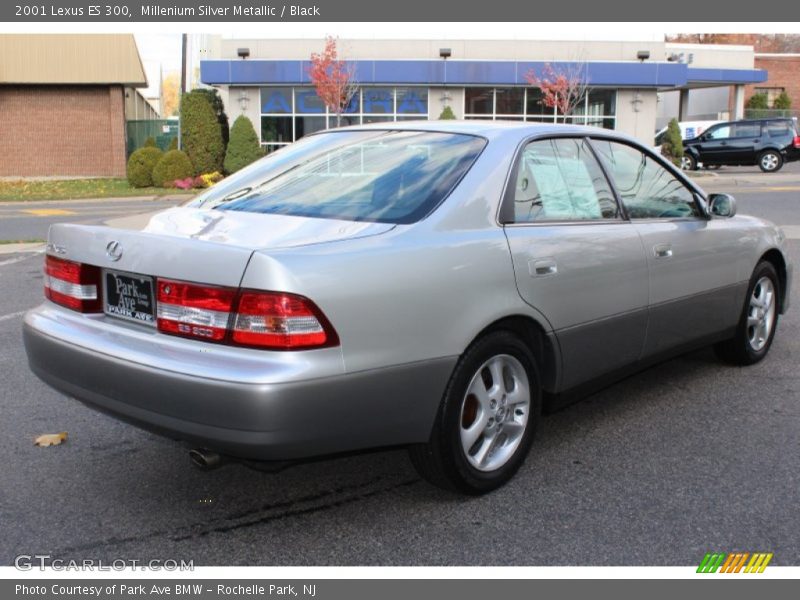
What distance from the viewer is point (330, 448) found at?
303cm

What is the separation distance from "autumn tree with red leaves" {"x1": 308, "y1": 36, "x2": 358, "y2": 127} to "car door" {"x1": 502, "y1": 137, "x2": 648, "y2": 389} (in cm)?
2382

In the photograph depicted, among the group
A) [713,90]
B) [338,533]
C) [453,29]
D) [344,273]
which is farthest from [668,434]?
[713,90]

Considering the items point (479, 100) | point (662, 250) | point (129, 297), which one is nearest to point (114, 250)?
point (129, 297)

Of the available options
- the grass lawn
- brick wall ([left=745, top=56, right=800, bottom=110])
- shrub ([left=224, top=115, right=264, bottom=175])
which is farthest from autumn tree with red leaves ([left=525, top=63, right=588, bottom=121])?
→ brick wall ([left=745, top=56, right=800, bottom=110])

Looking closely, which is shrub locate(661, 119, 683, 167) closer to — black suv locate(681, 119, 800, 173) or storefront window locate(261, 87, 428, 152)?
black suv locate(681, 119, 800, 173)

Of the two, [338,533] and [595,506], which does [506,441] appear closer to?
[595,506]

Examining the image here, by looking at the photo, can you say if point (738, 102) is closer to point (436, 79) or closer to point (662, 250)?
point (436, 79)

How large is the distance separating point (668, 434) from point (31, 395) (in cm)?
362

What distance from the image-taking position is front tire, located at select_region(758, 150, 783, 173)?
2984 cm

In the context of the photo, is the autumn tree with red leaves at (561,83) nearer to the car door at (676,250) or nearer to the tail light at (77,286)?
the car door at (676,250)

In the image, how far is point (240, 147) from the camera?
25.6 meters

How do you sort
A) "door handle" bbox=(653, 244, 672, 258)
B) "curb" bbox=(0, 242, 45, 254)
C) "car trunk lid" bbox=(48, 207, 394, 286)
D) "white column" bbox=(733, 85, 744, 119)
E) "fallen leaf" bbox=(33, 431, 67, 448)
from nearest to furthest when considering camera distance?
"car trunk lid" bbox=(48, 207, 394, 286), "fallen leaf" bbox=(33, 431, 67, 448), "door handle" bbox=(653, 244, 672, 258), "curb" bbox=(0, 242, 45, 254), "white column" bbox=(733, 85, 744, 119)

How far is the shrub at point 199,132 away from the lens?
25.8 metres

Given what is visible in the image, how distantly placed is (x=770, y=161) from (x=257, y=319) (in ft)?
101
